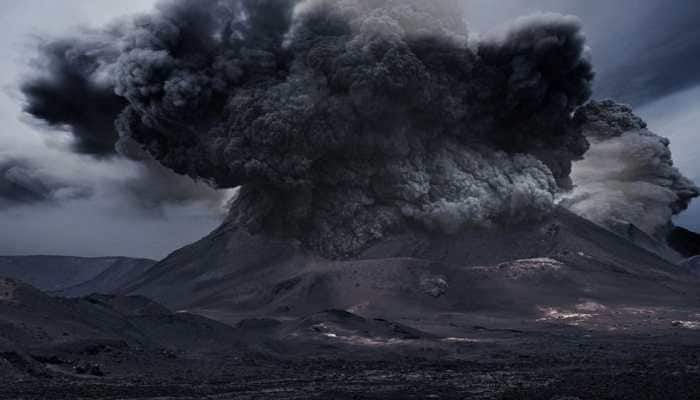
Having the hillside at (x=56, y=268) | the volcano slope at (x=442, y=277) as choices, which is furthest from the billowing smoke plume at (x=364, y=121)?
the hillside at (x=56, y=268)

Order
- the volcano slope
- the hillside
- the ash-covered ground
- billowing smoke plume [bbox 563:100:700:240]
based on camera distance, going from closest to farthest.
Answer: the ash-covered ground
the volcano slope
billowing smoke plume [bbox 563:100:700:240]
the hillside

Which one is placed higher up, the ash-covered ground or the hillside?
the hillside

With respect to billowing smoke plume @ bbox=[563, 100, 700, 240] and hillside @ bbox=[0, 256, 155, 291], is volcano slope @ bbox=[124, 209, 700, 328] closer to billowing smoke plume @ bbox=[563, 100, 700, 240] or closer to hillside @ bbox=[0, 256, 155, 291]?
billowing smoke plume @ bbox=[563, 100, 700, 240]

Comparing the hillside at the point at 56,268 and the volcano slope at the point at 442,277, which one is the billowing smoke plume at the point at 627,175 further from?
the hillside at the point at 56,268

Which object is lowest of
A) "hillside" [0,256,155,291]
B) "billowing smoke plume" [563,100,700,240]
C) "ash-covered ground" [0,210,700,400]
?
"ash-covered ground" [0,210,700,400]

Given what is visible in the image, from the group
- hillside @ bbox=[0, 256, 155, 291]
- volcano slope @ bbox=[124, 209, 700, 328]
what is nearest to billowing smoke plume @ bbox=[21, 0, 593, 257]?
volcano slope @ bbox=[124, 209, 700, 328]

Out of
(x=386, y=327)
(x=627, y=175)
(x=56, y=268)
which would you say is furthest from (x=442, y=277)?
(x=56, y=268)

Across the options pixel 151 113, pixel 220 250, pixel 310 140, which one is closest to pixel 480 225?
pixel 310 140

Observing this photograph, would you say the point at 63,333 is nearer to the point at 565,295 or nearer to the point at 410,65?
the point at 565,295

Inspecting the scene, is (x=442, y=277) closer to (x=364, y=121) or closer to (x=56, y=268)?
(x=364, y=121)
